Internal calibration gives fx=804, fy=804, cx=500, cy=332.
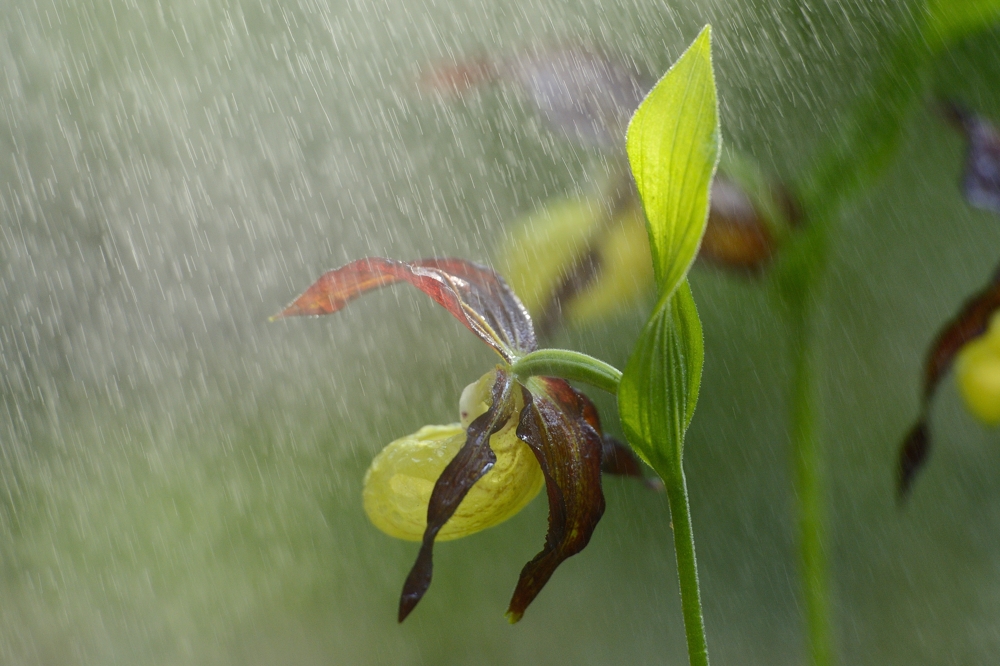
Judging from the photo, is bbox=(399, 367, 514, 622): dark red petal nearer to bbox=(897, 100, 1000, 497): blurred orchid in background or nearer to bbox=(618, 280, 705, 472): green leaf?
bbox=(618, 280, 705, 472): green leaf

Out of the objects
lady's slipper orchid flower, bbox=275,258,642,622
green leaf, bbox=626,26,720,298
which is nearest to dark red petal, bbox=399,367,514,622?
lady's slipper orchid flower, bbox=275,258,642,622

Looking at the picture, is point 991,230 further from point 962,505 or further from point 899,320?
point 962,505

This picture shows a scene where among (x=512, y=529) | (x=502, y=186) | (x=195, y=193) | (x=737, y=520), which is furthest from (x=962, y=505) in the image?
(x=195, y=193)

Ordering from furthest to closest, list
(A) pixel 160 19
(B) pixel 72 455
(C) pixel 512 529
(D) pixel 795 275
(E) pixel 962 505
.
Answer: (A) pixel 160 19, (B) pixel 72 455, (C) pixel 512 529, (E) pixel 962 505, (D) pixel 795 275

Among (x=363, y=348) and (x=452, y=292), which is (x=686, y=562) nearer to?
(x=452, y=292)

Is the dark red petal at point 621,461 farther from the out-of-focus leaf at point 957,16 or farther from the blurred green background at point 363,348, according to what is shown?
the blurred green background at point 363,348


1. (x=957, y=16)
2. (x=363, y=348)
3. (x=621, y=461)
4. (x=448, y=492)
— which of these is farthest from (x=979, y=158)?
(x=363, y=348)
